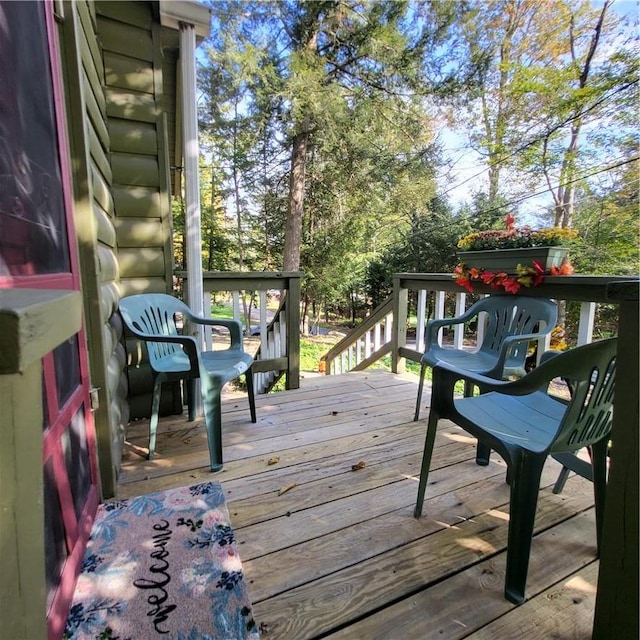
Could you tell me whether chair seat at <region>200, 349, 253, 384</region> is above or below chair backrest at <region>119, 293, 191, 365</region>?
below

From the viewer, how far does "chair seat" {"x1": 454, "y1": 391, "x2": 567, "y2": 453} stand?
1.13 meters

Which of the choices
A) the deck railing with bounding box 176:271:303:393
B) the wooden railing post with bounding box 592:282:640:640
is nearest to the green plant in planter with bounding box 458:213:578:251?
the deck railing with bounding box 176:271:303:393

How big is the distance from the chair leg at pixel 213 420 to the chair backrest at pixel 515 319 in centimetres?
154

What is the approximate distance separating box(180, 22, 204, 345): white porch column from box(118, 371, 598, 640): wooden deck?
89 cm

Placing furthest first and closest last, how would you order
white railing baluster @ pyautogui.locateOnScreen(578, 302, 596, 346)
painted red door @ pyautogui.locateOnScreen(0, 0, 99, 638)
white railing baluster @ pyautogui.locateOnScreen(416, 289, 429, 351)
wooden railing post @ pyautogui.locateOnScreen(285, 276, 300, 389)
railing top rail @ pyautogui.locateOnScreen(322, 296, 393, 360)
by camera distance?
1. railing top rail @ pyautogui.locateOnScreen(322, 296, 393, 360)
2. white railing baluster @ pyautogui.locateOnScreen(416, 289, 429, 351)
3. wooden railing post @ pyautogui.locateOnScreen(285, 276, 300, 389)
4. white railing baluster @ pyautogui.locateOnScreen(578, 302, 596, 346)
5. painted red door @ pyautogui.locateOnScreen(0, 0, 99, 638)

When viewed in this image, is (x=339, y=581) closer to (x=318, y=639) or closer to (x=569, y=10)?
(x=318, y=639)

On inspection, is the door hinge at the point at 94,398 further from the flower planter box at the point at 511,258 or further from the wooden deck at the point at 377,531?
the flower planter box at the point at 511,258

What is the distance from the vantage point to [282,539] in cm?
129

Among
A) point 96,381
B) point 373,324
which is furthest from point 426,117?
point 96,381

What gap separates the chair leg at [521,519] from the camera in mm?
1020

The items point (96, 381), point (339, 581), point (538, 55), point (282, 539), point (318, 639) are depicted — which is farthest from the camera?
point (538, 55)

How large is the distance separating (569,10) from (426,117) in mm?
3847

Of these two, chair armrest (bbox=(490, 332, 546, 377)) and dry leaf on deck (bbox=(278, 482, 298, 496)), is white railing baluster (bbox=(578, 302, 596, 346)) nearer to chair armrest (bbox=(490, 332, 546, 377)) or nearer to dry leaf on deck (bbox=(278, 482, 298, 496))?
chair armrest (bbox=(490, 332, 546, 377))

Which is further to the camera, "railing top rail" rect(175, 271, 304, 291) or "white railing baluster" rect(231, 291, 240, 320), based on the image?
"white railing baluster" rect(231, 291, 240, 320)
